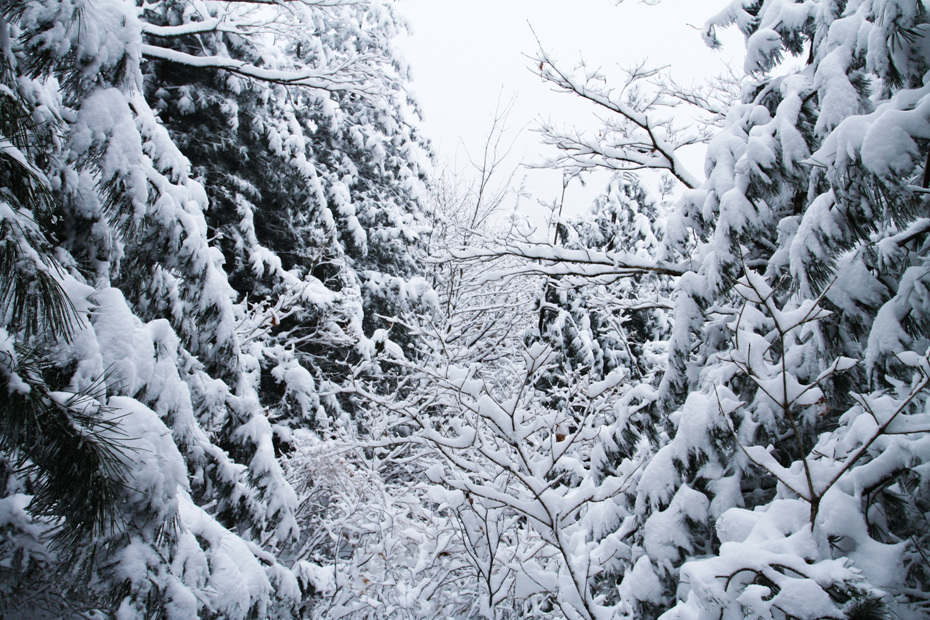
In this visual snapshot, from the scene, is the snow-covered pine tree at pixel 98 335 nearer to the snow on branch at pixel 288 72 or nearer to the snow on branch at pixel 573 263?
the snow on branch at pixel 288 72

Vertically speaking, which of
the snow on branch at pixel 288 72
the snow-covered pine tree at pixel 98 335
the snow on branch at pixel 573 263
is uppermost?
the snow on branch at pixel 288 72

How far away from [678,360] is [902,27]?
172 cm

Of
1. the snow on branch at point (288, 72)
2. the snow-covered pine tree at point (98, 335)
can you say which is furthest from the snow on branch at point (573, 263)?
the snow on branch at point (288, 72)

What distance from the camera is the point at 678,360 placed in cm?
Result: 269

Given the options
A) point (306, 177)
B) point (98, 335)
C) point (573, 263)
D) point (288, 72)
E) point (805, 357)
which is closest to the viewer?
point (98, 335)

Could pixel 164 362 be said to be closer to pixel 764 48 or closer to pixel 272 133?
pixel 764 48

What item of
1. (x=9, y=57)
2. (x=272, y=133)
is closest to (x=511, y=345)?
(x=272, y=133)

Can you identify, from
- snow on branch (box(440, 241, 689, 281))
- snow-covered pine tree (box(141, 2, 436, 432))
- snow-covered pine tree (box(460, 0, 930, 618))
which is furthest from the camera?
snow-covered pine tree (box(141, 2, 436, 432))

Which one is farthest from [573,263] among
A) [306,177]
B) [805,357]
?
[306,177]

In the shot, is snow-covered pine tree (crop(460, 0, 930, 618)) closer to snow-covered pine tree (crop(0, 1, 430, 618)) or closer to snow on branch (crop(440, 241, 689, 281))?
snow on branch (crop(440, 241, 689, 281))

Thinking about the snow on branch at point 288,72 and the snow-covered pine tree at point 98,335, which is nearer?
the snow-covered pine tree at point 98,335

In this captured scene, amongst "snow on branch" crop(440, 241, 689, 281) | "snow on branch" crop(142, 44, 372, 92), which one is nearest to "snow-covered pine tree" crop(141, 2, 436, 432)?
"snow on branch" crop(142, 44, 372, 92)

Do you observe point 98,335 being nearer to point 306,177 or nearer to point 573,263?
point 573,263

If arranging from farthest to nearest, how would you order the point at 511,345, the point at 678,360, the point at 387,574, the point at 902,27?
the point at 511,345 < the point at 387,574 < the point at 678,360 < the point at 902,27
